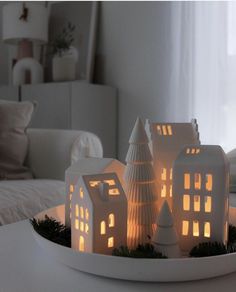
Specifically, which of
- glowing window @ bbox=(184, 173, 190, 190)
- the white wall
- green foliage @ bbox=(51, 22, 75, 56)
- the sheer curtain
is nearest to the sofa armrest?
the sheer curtain

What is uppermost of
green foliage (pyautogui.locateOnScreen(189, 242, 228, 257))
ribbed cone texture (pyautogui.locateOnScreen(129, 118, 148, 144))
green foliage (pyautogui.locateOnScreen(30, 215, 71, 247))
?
ribbed cone texture (pyautogui.locateOnScreen(129, 118, 148, 144))

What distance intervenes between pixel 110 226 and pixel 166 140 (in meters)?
0.20

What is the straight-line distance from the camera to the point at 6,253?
27.5 inches

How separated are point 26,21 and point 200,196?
2.64 metres

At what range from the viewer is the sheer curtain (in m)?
2.38

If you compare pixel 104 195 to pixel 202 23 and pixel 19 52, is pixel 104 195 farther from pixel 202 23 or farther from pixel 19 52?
pixel 19 52

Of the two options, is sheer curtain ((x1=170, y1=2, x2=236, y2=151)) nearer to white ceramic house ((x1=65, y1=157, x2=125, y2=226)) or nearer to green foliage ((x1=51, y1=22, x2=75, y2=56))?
green foliage ((x1=51, y1=22, x2=75, y2=56))

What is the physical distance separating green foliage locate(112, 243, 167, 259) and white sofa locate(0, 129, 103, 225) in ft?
2.70

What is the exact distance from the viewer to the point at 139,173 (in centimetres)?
66

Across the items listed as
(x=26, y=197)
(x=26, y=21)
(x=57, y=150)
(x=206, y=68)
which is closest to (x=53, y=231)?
(x=26, y=197)

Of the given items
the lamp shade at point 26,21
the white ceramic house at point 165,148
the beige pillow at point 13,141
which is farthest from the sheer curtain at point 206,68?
the white ceramic house at point 165,148

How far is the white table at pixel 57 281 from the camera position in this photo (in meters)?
0.57

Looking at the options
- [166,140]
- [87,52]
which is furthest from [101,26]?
[166,140]

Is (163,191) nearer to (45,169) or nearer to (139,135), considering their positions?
(139,135)
